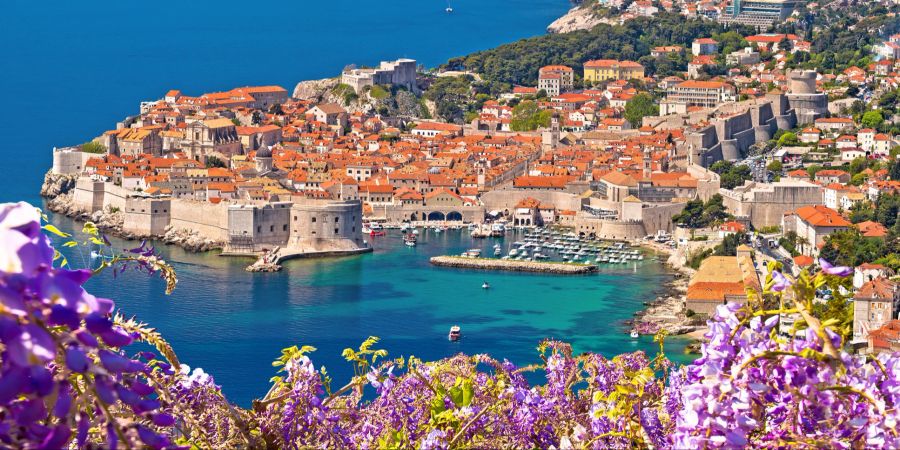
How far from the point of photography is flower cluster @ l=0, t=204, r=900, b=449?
84.0 inches

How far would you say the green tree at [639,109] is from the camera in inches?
1833

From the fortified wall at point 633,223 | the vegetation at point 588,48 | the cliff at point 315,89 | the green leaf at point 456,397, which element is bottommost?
the green leaf at point 456,397

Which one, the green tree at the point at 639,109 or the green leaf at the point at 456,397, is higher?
the green tree at the point at 639,109

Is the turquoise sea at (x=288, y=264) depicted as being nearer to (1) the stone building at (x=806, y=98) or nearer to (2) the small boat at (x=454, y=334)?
(2) the small boat at (x=454, y=334)

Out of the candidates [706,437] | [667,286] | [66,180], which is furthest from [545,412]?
[66,180]

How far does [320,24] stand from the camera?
313 feet

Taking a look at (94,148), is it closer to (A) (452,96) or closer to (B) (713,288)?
(A) (452,96)

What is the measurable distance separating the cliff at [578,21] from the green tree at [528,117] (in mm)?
16310

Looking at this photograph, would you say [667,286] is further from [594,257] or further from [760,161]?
[760,161]

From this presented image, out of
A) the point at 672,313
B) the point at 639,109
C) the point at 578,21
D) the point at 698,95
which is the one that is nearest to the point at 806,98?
the point at 698,95

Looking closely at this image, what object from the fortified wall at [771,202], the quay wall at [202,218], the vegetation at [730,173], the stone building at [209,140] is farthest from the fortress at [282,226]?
the vegetation at [730,173]

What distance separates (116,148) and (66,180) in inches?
108

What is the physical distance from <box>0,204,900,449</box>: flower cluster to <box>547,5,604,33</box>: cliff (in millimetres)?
60391

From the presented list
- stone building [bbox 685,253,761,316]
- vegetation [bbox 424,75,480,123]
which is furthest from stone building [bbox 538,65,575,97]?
stone building [bbox 685,253,761,316]
